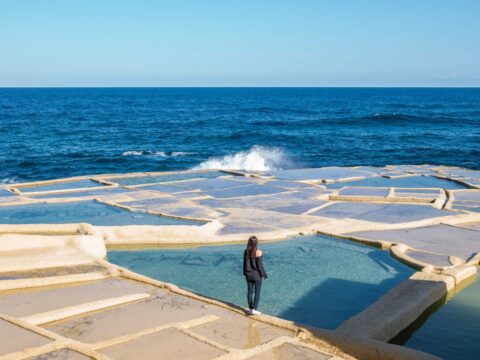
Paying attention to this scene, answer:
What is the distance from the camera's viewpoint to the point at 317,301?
9.22 m

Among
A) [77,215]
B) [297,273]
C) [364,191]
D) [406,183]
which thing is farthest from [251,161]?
[297,273]

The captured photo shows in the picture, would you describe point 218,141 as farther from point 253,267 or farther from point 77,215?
point 253,267

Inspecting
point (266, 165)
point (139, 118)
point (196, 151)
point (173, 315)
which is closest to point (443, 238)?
point (173, 315)

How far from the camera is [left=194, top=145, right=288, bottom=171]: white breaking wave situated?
120 ft

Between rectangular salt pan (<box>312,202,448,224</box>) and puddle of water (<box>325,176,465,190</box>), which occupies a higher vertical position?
puddle of water (<box>325,176,465,190</box>)

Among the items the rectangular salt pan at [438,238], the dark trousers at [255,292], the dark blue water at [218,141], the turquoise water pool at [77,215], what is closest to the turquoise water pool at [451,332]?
the dark trousers at [255,292]

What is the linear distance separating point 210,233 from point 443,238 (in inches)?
204

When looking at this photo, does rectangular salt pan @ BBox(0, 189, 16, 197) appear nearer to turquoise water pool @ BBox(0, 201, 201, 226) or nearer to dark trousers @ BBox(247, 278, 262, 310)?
turquoise water pool @ BBox(0, 201, 201, 226)

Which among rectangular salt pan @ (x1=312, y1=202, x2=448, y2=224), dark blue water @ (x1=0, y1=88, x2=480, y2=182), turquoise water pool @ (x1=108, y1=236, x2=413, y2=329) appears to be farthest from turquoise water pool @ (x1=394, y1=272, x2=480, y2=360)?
dark blue water @ (x1=0, y1=88, x2=480, y2=182)

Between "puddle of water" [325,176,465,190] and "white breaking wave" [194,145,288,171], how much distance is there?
14.4m

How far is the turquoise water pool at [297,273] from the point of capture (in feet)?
29.7

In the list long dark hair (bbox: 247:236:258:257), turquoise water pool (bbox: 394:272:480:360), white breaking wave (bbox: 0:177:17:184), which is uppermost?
long dark hair (bbox: 247:236:258:257)

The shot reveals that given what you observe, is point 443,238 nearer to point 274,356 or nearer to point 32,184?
point 274,356

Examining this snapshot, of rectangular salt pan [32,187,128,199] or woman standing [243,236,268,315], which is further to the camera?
rectangular salt pan [32,187,128,199]
